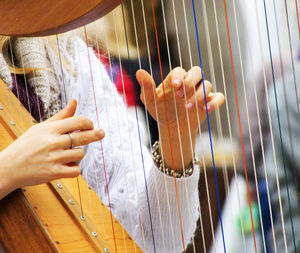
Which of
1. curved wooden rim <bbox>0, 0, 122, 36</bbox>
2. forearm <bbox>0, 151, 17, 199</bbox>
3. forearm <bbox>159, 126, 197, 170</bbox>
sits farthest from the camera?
forearm <bbox>159, 126, 197, 170</bbox>

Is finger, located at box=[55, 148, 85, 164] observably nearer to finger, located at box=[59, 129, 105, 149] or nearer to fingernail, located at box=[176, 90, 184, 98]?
finger, located at box=[59, 129, 105, 149]

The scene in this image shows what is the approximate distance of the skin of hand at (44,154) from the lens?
77 cm

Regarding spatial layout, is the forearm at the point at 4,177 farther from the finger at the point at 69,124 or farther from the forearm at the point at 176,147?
the forearm at the point at 176,147

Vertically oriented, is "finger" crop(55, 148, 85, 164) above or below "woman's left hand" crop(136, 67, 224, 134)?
below

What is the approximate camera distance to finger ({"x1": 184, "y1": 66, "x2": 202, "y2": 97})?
0.81 metres

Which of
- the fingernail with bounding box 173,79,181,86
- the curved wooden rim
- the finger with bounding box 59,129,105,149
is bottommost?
the finger with bounding box 59,129,105,149

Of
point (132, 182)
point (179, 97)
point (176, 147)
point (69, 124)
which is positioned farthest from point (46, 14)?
point (132, 182)

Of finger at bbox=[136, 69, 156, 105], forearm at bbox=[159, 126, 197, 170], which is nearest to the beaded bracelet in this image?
forearm at bbox=[159, 126, 197, 170]

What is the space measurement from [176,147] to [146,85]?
6.8 inches

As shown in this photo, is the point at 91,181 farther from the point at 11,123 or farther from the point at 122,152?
the point at 11,123

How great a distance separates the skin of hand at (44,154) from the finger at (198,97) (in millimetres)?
182

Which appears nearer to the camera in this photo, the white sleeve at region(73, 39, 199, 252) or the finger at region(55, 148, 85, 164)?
the finger at region(55, 148, 85, 164)

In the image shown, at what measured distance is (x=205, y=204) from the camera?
1530 millimetres

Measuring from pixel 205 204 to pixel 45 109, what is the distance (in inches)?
26.4
